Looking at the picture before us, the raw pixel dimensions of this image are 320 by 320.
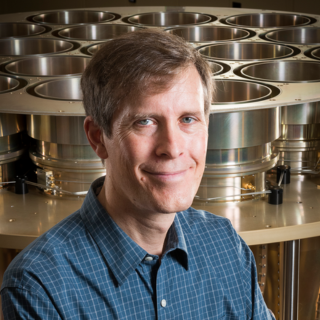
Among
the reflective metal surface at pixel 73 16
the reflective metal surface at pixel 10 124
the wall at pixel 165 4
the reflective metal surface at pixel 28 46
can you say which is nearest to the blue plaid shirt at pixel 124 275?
the reflective metal surface at pixel 10 124

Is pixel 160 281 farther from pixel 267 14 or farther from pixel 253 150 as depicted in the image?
pixel 267 14

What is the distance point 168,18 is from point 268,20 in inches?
30.0

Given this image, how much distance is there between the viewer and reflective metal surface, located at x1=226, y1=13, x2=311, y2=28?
3779 millimetres

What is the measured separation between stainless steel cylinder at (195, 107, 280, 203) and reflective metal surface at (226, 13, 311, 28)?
196 centimetres

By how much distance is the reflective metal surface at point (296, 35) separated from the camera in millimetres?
3387

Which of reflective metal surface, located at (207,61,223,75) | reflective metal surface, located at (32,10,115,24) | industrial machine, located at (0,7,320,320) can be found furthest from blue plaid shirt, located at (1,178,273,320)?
reflective metal surface, located at (32,10,115,24)

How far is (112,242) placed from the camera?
96 cm

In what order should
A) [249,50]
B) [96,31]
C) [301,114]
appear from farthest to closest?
[96,31] → [249,50] → [301,114]

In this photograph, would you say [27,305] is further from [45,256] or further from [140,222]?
[140,222]

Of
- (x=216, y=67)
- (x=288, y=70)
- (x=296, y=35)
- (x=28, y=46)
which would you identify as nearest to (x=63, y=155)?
(x=216, y=67)

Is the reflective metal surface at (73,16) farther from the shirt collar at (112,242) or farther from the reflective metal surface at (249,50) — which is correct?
the shirt collar at (112,242)

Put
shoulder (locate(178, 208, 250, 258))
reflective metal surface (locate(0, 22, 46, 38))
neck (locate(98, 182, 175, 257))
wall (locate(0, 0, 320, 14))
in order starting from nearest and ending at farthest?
neck (locate(98, 182, 175, 257)) < shoulder (locate(178, 208, 250, 258)) < reflective metal surface (locate(0, 22, 46, 38)) < wall (locate(0, 0, 320, 14))

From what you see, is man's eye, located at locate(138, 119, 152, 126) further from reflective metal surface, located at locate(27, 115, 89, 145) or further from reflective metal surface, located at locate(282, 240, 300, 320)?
reflective metal surface, located at locate(282, 240, 300, 320)

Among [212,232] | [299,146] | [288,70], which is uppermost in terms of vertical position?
[288,70]
